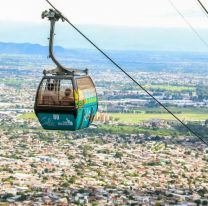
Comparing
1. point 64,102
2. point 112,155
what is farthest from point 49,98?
point 112,155

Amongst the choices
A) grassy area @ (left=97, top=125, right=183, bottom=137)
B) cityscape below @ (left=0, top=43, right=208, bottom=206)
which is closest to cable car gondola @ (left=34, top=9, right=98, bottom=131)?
cityscape below @ (left=0, top=43, right=208, bottom=206)

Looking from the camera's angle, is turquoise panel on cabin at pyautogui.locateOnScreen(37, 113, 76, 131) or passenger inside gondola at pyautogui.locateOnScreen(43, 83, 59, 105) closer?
turquoise panel on cabin at pyautogui.locateOnScreen(37, 113, 76, 131)

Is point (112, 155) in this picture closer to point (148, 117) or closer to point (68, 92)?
point (148, 117)

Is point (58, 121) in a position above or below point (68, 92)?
below

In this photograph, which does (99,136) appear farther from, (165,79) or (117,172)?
(165,79)

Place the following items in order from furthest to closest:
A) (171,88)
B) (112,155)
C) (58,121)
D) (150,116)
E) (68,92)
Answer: (171,88)
(150,116)
(112,155)
(58,121)
(68,92)

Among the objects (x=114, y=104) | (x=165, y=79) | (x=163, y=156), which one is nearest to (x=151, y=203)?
(x=163, y=156)

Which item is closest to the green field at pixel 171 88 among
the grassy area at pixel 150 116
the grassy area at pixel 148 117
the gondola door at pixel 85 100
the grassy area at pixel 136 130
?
the grassy area at pixel 150 116

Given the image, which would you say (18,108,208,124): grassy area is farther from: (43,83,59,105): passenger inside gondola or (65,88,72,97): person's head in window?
(65,88,72,97): person's head in window
